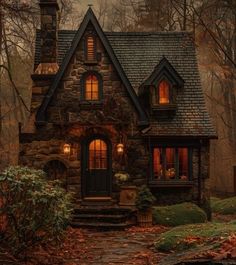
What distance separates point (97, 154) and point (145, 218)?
3521mm

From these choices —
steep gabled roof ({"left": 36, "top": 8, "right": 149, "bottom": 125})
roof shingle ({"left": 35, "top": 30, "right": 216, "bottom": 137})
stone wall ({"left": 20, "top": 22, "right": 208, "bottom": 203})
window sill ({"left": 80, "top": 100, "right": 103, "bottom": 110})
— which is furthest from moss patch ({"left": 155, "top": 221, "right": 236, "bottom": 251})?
window sill ({"left": 80, "top": 100, "right": 103, "bottom": 110})

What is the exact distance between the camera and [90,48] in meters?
18.9

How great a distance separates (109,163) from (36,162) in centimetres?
284

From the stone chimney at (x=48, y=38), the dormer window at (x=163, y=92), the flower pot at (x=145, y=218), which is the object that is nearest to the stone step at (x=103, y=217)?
the flower pot at (x=145, y=218)

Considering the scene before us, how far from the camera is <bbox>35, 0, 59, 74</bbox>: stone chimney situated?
19344mm

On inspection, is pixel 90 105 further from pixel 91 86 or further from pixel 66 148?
pixel 66 148

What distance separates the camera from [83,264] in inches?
395

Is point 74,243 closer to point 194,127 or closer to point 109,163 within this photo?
point 109,163

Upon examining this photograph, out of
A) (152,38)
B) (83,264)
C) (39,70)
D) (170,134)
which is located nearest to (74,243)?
(83,264)

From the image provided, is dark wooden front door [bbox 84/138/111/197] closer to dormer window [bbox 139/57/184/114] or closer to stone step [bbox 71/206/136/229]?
stone step [bbox 71/206/136/229]

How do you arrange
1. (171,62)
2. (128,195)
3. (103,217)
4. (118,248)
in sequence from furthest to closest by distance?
1. (171,62)
2. (128,195)
3. (103,217)
4. (118,248)

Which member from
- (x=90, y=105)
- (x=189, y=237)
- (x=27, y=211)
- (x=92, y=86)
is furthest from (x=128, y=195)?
(x=27, y=211)

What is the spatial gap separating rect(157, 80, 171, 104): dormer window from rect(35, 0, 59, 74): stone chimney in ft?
14.0

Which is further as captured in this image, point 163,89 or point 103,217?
point 163,89
